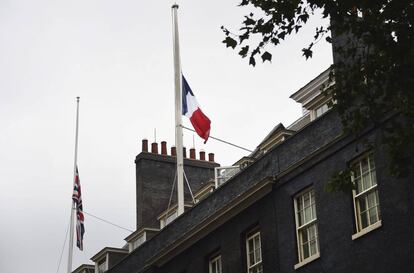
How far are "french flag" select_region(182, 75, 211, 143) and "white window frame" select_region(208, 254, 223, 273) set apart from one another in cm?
556

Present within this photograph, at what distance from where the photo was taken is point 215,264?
38562 millimetres

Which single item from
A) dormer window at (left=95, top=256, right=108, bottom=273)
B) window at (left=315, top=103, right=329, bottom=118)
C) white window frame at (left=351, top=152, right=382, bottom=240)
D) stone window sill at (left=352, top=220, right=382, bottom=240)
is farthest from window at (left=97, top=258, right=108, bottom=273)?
stone window sill at (left=352, top=220, right=382, bottom=240)

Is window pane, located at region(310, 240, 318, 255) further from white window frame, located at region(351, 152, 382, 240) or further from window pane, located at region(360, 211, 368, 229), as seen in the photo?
window pane, located at region(360, 211, 368, 229)

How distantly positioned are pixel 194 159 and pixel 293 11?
29477mm

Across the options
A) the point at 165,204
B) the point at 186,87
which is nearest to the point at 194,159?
the point at 165,204

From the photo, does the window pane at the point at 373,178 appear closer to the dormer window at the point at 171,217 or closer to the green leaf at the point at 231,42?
the green leaf at the point at 231,42

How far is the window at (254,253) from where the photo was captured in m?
35.8

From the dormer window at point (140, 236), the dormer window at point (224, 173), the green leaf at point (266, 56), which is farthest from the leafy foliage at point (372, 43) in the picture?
the dormer window at point (140, 236)

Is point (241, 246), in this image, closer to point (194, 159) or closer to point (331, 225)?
point (331, 225)

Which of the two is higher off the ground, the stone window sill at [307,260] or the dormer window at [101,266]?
the dormer window at [101,266]

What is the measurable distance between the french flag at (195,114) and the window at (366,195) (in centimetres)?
1176

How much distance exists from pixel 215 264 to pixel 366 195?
897 cm

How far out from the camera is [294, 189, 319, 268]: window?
33.1 metres

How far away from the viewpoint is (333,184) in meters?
24.7
